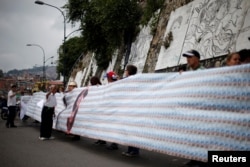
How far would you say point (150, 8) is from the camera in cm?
2212

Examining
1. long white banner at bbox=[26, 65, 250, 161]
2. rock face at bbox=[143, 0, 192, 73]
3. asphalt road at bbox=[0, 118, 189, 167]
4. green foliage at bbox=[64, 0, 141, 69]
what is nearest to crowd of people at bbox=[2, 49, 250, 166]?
asphalt road at bbox=[0, 118, 189, 167]

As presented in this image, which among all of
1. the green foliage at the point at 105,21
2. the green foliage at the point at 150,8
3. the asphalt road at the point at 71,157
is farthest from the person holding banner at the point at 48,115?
the green foliage at the point at 105,21

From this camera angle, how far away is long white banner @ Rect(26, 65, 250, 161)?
4.59m

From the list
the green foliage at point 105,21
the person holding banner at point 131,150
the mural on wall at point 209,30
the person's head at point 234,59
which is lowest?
the person holding banner at point 131,150

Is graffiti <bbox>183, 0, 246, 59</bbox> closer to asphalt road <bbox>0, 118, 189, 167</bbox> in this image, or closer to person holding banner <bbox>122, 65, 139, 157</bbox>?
person holding banner <bbox>122, 65, 139, 157</bbox>

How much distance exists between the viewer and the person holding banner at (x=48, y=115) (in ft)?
35.0

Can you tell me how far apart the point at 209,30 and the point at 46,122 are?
8660 millimetres

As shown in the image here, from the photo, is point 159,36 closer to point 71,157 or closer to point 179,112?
point 71,157

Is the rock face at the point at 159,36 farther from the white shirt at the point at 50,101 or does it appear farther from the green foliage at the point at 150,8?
the white shirt at the point at 50,101

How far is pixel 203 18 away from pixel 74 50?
54.2 metres

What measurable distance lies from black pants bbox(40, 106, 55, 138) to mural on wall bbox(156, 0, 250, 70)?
291 inches

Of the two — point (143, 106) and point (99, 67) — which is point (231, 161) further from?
point (99, 67)

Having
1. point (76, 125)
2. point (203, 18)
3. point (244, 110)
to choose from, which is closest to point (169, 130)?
point (244, 110)

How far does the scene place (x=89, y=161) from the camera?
6793 millimetres
